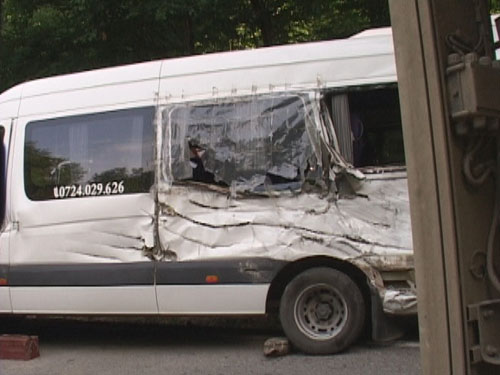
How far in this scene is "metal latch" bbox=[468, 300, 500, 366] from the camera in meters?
1.64

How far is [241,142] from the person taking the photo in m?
5.83

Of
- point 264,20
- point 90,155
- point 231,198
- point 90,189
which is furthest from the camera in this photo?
point 264,20

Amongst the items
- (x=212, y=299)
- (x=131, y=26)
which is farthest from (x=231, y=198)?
(x=131, y=26)

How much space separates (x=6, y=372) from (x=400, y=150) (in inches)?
163

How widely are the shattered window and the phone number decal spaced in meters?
0.54

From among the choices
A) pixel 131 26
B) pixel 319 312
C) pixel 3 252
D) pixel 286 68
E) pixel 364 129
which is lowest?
pixel 319 312

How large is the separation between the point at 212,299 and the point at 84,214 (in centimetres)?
154

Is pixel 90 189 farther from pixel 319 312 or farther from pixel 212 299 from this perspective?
pixel 319 312

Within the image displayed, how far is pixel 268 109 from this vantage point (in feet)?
18.9

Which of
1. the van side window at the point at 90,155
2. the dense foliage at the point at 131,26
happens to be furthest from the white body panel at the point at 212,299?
the dense foliage at the point at 131,26

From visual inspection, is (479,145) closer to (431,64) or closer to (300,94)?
(431,64)

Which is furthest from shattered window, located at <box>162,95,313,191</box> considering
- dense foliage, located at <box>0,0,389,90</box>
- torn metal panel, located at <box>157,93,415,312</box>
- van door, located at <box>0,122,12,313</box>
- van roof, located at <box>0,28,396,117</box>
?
dense foliage, located at <box>0,0,389,90</box>

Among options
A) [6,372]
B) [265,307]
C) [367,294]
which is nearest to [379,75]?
[367,294]

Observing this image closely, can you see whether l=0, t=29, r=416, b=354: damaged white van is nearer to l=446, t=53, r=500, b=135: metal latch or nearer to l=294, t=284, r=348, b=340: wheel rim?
l=294, t=284, r=348, b=340: wheel rim
